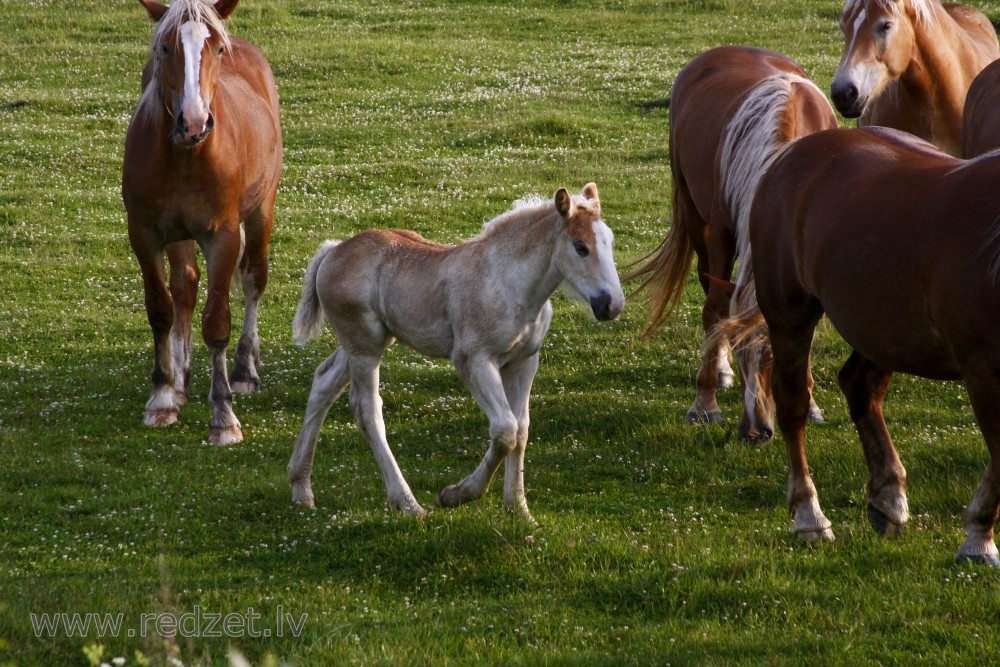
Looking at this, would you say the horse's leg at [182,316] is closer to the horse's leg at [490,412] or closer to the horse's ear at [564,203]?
the horse's leg at [490,412]

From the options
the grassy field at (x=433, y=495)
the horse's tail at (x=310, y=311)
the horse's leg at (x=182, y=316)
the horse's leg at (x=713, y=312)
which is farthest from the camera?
the horse's leg at (x=182, y=316)

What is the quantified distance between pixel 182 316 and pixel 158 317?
1.35 feet

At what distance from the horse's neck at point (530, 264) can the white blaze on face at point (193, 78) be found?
9.64 ft

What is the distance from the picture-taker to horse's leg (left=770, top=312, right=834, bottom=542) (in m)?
6.69

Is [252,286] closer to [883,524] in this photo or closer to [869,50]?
[869,50]

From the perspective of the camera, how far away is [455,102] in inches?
917

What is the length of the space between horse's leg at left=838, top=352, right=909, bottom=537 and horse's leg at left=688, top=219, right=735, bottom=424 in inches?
93.9

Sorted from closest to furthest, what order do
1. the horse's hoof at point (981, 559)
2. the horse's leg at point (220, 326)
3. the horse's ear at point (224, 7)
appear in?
the horse's hoof at point (981, 559), the horse's leg at point (220, 326), the horse's ear at point (224, 7)

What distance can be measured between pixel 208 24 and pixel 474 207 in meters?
7.94

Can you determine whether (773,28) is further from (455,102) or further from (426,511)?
(426,511)

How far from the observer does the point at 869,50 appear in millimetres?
8711

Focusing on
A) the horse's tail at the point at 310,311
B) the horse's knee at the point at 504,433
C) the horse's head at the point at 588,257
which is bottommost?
the horse's knee at the point at 504,433

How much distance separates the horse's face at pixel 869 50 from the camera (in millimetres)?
8641

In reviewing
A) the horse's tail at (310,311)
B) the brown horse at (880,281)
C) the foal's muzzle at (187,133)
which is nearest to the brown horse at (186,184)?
the foal's muzzle at (187,133)
